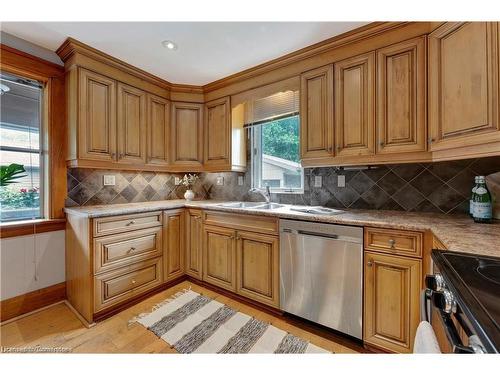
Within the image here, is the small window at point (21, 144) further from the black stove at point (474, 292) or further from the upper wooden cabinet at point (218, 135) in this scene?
the black stove at point (474, 292)

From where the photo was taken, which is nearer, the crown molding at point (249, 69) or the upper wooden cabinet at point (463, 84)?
the upper wooden cabinet at point (463, 84)

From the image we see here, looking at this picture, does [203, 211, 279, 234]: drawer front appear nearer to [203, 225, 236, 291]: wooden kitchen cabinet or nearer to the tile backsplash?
[203, 225, 236, 291]: wooden kitchen cabinet

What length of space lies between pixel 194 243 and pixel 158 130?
4.75ft

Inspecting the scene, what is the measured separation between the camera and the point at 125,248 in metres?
2.05

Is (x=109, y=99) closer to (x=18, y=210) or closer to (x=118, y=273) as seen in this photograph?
(x=18, y=210)

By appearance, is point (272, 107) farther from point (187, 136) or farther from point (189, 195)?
point (189, 195)

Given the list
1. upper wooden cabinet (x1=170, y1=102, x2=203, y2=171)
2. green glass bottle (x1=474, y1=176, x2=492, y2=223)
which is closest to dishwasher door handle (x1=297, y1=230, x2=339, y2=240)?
green glass bottle (x1=474, y1=176, x2=492, y2=223)

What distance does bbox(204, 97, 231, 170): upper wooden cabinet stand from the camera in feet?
8.82

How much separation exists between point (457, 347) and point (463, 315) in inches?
3.5

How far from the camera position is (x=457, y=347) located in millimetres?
588

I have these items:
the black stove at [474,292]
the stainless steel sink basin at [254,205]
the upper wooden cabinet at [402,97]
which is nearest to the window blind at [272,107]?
the upper wooden cabinet at [402,97]

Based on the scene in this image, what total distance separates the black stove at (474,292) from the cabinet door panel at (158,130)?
270 cm

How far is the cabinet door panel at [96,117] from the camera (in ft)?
6.69

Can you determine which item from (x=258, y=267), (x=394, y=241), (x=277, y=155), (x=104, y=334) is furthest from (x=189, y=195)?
(x=394, y=241)
